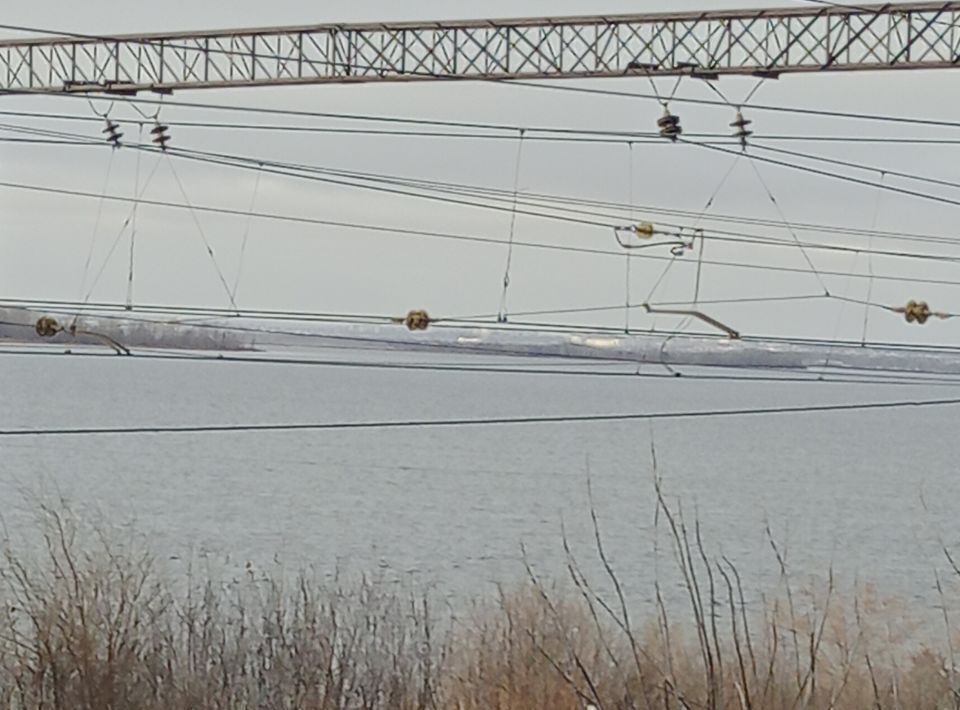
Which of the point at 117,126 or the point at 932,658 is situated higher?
the point at 117,126

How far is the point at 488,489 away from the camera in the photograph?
41.4 m

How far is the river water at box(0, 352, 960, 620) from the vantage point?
30016 mm

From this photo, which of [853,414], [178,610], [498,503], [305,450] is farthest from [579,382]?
[178,610]

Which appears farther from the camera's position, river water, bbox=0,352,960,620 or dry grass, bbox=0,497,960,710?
river water, bbox=0,352,960,620

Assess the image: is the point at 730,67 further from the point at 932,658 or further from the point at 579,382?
the point at 579,382

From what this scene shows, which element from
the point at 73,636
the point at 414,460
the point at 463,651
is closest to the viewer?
the point at 73,636

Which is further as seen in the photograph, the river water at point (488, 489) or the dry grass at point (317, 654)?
the river water at point (488, 489)

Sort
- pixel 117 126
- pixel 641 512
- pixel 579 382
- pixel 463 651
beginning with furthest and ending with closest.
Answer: pixel 579 382 → pixel 641 512 → pixel 463 651 → pixel 117 126

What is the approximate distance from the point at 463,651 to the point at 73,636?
4.89 metres

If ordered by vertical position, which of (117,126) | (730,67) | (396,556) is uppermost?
(730,67)

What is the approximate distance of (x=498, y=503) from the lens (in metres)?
38.7

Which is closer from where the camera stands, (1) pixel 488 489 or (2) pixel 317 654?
(2) pixel 317 654

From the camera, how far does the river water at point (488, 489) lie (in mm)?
30016

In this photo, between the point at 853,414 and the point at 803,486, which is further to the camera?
the point at 853,414
